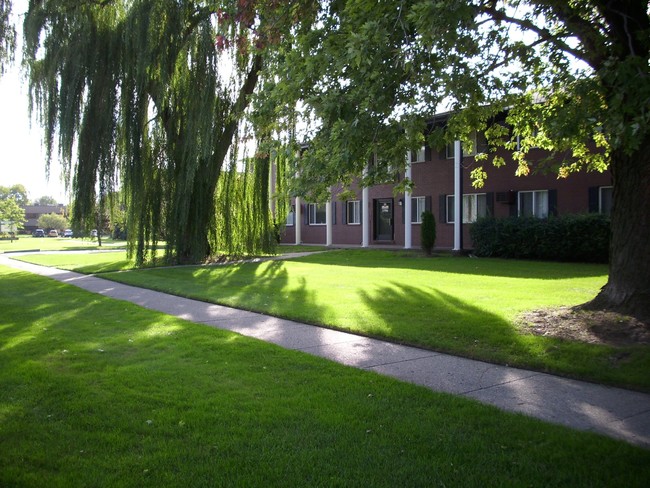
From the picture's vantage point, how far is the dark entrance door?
27.1 m

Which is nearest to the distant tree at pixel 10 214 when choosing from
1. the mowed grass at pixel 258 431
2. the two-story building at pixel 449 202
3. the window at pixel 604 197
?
the two-story building at pixel 449 202

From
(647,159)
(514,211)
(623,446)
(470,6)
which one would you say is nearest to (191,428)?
(623,446)

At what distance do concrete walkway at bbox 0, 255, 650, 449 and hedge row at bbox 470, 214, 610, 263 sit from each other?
12.5 metres

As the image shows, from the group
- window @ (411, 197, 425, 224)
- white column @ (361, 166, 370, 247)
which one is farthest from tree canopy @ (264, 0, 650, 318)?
white column @ (361, 166, 370, 247)

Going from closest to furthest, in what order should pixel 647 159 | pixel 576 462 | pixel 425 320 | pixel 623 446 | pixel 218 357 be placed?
pixel 576 462 < pixel 623 446 < pixel 218 357 < pixel 647 159 < pixel 425 320

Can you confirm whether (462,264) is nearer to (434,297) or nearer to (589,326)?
(434,297)

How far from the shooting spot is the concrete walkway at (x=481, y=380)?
14.9 ft

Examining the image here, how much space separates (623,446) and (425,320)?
4.59 metres

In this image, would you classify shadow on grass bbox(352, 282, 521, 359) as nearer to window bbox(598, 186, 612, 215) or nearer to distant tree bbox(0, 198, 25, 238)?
window bbox(598, 186, 612, 215)

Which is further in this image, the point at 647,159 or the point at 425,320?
the point at 425,320

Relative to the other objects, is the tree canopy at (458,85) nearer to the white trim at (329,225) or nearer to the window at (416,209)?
the window at (416,209)

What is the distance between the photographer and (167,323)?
8.77 m

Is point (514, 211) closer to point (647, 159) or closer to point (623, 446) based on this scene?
point (647, 159)

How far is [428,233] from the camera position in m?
21.5
